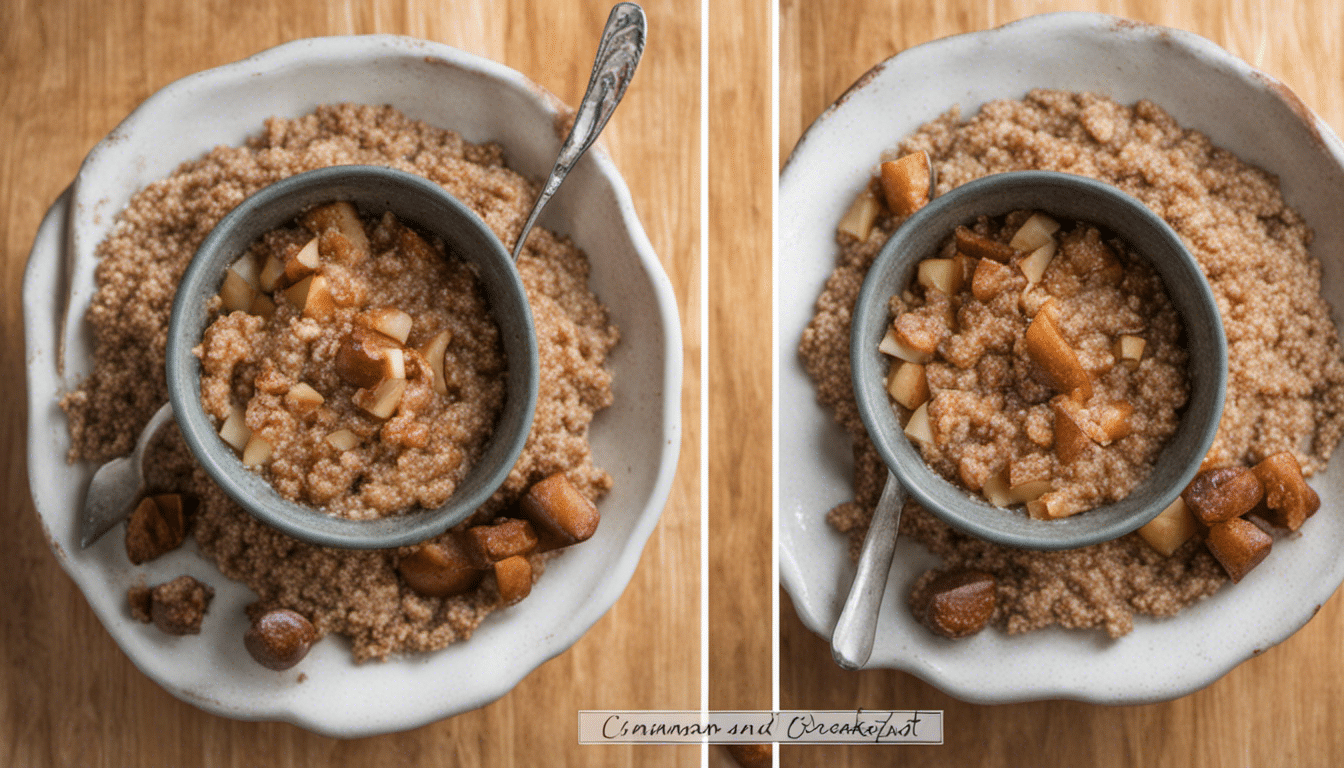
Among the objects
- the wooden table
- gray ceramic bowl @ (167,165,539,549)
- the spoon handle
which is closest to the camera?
gray ceramic bowl @ (167,165,539,549)

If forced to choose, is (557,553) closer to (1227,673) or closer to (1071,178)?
(1071,178)

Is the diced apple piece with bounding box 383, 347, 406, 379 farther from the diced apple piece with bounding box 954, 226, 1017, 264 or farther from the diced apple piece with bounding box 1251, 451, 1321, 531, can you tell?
the diced apple piece with bounding box 1251, 451, 1321, 531

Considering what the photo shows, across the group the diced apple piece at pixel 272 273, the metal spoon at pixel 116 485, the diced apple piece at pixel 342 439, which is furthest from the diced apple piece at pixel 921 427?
the metal spoon at pixel 116 485

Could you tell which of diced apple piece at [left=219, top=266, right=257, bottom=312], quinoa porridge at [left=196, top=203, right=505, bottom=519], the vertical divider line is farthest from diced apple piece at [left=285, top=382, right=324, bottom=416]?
the vertical divider line

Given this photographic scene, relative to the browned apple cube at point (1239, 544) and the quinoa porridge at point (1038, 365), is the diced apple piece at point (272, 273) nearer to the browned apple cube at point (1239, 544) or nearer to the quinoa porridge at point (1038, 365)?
the quinoa porridge at point (1038, 365)

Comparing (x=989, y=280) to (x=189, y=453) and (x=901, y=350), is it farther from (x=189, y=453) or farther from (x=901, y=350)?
(x=189, y=453)
